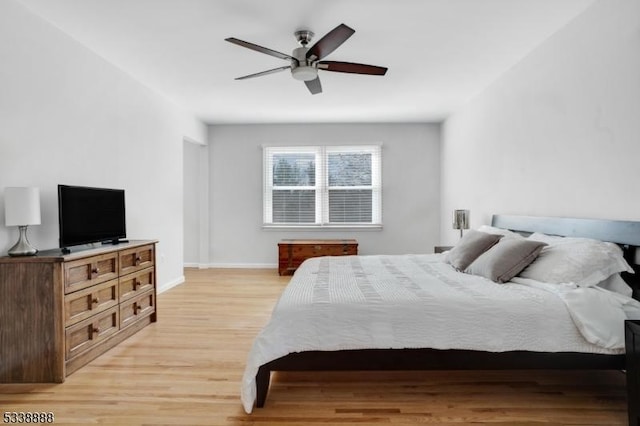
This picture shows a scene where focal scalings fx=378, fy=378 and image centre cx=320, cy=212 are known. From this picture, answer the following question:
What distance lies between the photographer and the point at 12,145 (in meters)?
2.72

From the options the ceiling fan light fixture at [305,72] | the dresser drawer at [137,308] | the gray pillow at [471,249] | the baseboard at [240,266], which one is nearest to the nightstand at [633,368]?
the gray pillow at [471,249]

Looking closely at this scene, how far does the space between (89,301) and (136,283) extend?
667mm

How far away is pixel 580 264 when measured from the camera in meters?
2.41

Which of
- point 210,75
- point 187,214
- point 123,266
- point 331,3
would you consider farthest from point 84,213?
point 187,214

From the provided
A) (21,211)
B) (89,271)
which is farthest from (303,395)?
(21,211)

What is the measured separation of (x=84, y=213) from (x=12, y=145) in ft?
2.28

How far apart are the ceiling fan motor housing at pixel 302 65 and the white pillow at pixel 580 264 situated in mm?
2272

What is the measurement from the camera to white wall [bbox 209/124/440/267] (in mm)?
6754

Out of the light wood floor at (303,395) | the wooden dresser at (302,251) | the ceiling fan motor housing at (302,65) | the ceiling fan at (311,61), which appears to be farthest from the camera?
the wooden dresser at (302,251)

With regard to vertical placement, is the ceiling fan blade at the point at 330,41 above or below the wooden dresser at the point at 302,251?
above

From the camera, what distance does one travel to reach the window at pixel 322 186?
6809mm

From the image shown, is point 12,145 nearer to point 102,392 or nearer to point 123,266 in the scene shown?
point 123,266

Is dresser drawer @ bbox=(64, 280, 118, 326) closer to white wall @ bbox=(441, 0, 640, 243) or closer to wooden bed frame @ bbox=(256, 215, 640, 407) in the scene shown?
wooden bed frame @ bbox=(256, 215, 640, 407)

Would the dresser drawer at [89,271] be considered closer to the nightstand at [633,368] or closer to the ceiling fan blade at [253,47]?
the ceiling fan blade at [253,47]
